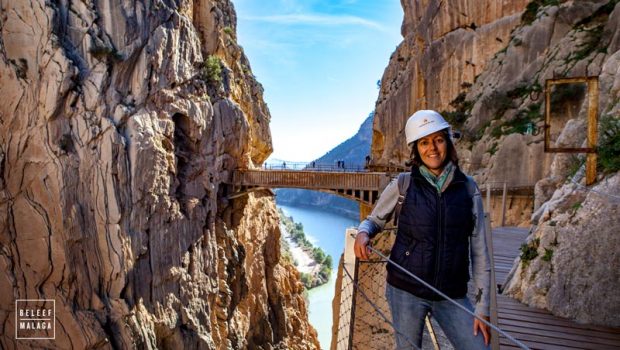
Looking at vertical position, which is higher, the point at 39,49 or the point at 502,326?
the point at 39,49

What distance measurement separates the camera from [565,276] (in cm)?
350

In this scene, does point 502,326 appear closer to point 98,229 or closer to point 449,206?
point 449,206

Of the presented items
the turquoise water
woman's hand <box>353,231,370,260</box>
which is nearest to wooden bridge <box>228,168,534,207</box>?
woman's hand <box>353,231,370,260</box>

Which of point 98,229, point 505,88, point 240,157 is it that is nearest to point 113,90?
point 98,229

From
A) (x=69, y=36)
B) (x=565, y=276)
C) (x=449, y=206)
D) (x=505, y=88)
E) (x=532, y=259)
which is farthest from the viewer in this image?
(x=505, y=88)

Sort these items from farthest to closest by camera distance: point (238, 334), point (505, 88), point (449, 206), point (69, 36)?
point (238, 334)
point (505, 88)
point (69, 36)
point (449, 206)

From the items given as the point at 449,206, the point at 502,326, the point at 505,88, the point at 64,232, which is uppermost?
the point at 505,88

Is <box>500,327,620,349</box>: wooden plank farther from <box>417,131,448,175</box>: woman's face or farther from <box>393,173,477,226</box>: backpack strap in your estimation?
<box>417,131,448,175</box>: woman's face

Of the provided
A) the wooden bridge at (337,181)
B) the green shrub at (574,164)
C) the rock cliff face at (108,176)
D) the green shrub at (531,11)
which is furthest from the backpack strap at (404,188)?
the green shrub at (531,11)

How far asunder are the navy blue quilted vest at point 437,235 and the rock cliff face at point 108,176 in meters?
13.5

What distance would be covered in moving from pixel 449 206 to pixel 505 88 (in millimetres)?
16783

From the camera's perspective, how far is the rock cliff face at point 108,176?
502 inches

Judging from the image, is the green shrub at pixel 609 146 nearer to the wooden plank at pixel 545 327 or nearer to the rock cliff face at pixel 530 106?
the rock cliff face at pixel 530 106

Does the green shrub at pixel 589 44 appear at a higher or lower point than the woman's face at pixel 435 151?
higher
